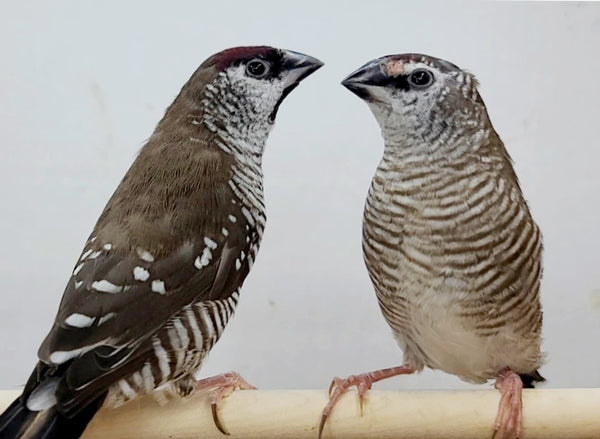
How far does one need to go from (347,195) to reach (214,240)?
24.3 inches

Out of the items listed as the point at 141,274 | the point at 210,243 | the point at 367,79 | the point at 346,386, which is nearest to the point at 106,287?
the point at 141,274

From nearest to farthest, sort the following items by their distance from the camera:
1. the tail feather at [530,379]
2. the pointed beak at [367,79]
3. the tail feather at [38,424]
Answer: the tail feather at [38,424] → the pointed beak at [367,79] → the tail feather at [530,379]

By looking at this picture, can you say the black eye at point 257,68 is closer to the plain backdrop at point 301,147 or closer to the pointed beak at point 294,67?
the pointed beak at point 294,67

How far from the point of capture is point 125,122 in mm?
1609

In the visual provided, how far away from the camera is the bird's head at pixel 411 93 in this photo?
1.10m

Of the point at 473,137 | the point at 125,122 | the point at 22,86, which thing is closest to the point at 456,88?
the point at 473,137

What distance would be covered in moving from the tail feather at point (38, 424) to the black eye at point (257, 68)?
557mm

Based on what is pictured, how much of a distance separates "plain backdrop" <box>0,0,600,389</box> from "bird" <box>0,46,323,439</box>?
0.44 meters

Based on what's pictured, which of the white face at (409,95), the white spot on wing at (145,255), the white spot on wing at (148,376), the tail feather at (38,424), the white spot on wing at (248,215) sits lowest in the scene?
the tail feather at (38,424)

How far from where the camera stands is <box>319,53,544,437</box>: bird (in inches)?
43.2

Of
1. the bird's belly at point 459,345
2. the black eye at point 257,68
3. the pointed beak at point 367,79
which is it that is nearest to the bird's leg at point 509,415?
the bird's belly at point 459,345

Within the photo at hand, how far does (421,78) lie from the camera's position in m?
1.11

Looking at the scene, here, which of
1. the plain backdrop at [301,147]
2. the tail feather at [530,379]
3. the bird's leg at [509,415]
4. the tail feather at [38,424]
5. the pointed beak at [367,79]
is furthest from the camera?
the plain backdrop at [301,147]

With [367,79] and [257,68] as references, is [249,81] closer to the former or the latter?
[257,68]
